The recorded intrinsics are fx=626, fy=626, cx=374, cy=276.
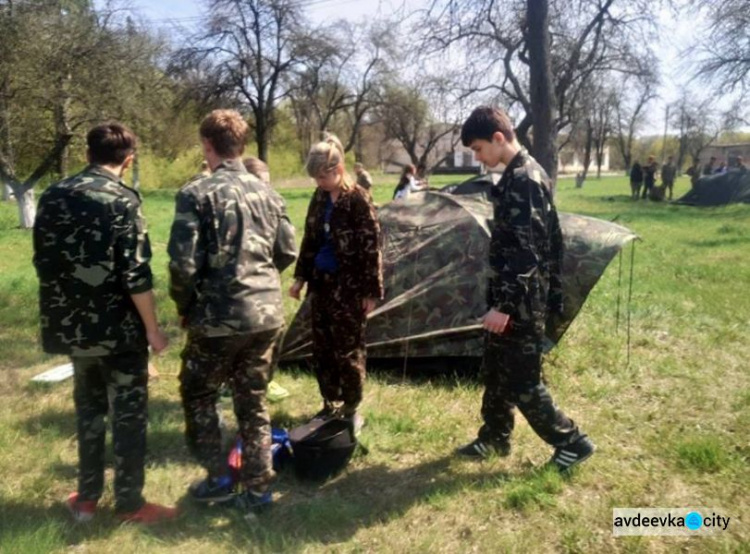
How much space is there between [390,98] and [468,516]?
3755cm

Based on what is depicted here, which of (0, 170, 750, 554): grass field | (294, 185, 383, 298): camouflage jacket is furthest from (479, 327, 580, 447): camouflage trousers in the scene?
(294, 185, 383, 298): camouflage jacket

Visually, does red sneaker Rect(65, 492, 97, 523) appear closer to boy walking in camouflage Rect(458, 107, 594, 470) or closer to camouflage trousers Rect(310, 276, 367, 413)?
camouflage trousers Rect(310, 276, 367, 413)

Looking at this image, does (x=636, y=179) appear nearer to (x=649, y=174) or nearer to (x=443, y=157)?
(x=649, y=174)

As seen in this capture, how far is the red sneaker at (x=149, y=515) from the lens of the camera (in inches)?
121

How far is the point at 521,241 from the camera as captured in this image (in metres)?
3.18

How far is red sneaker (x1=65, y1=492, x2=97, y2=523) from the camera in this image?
3.08 metres

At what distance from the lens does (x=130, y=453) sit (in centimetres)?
303

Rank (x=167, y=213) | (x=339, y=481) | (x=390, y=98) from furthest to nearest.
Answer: (x=390, y=98), (x=167, y=213), (x=339, y=481)

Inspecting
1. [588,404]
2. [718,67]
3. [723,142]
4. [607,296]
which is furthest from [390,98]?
[723,142]

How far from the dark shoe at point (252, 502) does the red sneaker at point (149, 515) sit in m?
0.34

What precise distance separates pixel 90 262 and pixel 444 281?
107 inches

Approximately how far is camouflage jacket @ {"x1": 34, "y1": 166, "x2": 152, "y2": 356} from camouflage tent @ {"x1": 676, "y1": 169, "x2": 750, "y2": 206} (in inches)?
886

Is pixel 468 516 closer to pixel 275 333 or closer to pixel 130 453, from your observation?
pixel 275 333

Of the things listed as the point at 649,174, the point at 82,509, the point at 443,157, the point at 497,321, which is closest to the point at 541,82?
the point at 497,321
